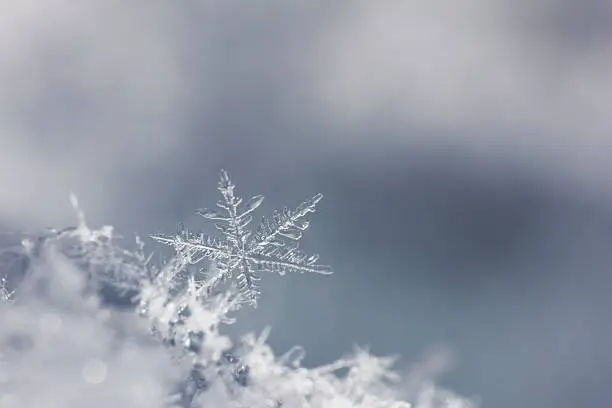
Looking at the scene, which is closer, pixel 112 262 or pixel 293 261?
pixel 293 261

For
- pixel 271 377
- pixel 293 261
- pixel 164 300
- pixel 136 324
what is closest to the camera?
pixel 293 261

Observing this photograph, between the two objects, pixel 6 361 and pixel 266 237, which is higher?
pixel 266 237

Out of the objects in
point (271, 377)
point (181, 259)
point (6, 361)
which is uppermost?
point (181, 259)

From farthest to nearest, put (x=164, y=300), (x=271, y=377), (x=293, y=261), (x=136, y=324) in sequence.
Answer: (x=136, y=324), (x=271, y=377), (x=164, y=300), (x=293, y=261)

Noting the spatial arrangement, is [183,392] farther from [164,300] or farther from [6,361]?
[6,361]

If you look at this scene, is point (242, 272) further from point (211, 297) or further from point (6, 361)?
point (6, 361)

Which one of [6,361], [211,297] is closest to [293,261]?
[211,297]

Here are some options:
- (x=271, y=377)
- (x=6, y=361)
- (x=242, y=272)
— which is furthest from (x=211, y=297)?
(x=6, y=361)

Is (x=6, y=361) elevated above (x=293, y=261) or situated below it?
below

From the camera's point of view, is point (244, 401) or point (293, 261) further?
point (244, 401)

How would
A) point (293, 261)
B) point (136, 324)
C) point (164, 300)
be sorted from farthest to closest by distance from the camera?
point (136, 324)
point (164, 300)
point (293, 261)
